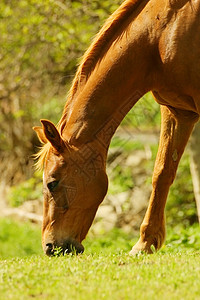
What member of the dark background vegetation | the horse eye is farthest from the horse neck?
the dark background vegetation

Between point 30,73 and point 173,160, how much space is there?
639 centimetres

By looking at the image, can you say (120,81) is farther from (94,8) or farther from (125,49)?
(94,8)

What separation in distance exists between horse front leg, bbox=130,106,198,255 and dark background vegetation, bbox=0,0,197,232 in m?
1.62

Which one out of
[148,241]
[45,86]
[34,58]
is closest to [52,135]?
[148,241]

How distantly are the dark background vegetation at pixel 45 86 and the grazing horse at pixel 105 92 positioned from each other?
5.53ft

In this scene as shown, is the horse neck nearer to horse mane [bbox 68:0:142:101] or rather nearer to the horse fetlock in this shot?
horse mane [bbox 68:0:142:101]

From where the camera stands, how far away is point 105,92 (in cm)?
573

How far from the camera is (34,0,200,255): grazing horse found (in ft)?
18.1

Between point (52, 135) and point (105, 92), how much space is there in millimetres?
625

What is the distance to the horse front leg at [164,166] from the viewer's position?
6258mm

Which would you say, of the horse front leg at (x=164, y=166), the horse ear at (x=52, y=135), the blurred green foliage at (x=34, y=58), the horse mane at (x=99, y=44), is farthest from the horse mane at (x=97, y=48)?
the blurred green foliage at (x=34, y=58)

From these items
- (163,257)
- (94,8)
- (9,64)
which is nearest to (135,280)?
(163,257)

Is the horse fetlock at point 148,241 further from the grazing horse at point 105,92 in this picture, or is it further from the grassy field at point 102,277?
the grassy field at point 102,277

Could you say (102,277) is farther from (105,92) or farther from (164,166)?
(164,166)
